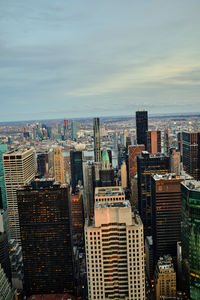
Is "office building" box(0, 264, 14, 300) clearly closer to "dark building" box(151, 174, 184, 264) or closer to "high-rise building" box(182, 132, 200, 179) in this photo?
"dark building" box(151, 174, 184, 264)

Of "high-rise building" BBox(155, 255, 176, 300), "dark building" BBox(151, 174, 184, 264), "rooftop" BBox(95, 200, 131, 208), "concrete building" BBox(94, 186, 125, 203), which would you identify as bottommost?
"high-rise building" BBox(155, 255, 176, 300)

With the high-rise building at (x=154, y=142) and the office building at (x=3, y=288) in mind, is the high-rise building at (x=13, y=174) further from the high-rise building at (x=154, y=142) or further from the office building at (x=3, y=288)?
the high-rise building at (x=154, y=142)

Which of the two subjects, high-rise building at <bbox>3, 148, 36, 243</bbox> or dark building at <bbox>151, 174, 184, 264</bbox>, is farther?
high-rise building at <bbox>3, 148, 36, 243</bbox>

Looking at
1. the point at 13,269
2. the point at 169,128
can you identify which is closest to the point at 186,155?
the point at 169,128

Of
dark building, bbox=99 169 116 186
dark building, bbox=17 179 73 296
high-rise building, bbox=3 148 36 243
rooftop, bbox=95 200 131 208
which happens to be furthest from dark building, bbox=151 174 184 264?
high-rise building, bbox=3 148 36 243

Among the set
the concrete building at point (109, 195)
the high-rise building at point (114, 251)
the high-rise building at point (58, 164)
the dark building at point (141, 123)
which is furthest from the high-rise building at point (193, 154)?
the high-rise building at point (114, 251)

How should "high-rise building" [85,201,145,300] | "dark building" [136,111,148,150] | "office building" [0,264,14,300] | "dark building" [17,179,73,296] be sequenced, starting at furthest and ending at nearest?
"dark building" [136,111,148,150] < "dark building" [17,179,73,296] < "office building" [0,264,14,300] < "high-rise building" [85,201,145,300]

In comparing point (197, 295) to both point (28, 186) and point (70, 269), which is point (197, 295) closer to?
point (70, 269)
